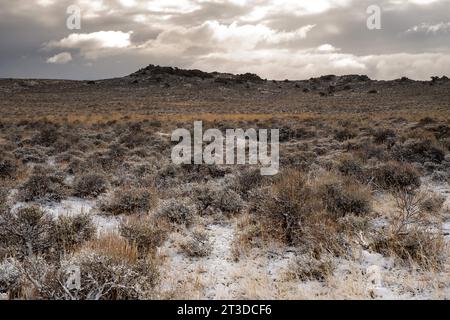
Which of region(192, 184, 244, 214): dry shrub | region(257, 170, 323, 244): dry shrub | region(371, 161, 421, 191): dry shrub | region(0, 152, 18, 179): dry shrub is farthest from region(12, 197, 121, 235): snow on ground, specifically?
region(371, 161, 421, 191): dry shrub

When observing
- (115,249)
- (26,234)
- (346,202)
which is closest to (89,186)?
(26,234)

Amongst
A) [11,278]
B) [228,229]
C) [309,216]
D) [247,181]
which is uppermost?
[247,181]

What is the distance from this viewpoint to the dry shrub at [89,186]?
29.5ft

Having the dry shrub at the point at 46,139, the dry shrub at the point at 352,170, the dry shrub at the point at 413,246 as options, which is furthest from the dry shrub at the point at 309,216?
the dry shrub at the point at 46,139

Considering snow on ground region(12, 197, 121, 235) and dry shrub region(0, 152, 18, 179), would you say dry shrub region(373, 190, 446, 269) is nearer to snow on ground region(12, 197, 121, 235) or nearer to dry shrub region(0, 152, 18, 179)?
snow on ground region(12, 197, 121, 235)

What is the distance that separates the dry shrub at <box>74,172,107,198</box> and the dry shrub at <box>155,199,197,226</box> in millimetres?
2521

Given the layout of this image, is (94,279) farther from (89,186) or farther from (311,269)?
(89,186)

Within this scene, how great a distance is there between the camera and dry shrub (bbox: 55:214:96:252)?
19.1 feet

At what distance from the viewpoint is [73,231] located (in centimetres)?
612

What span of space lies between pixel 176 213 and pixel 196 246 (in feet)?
4.45

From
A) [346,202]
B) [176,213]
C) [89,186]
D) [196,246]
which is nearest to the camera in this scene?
[196,246]
